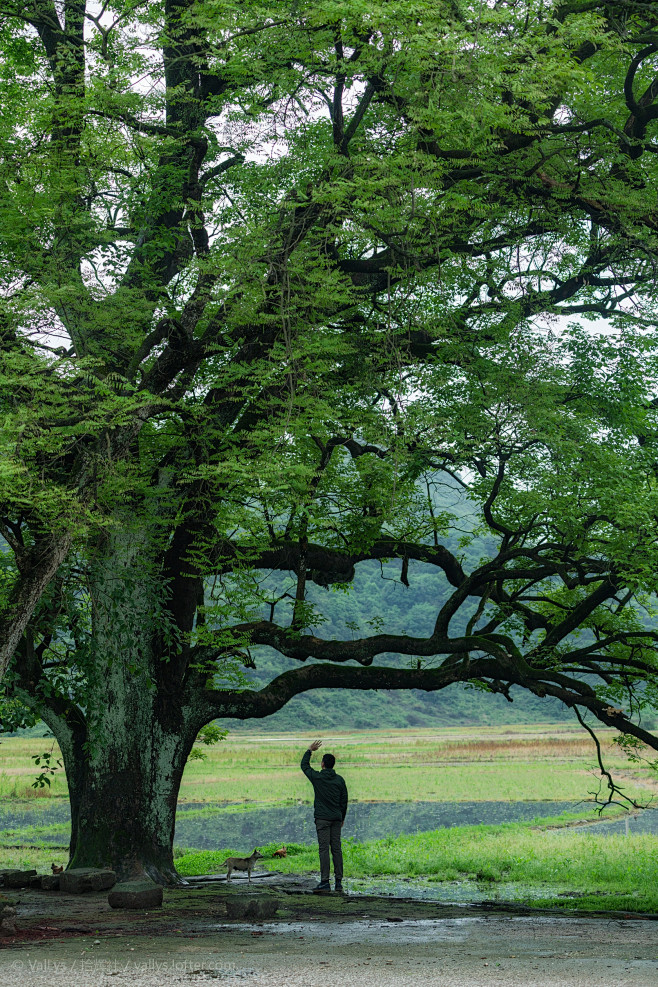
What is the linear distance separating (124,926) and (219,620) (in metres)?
4.56

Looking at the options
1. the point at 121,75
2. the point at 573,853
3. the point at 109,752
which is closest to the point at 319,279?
the point at 121,75

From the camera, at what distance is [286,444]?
37.8 ft

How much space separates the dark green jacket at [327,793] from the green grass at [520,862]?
3.20 meters

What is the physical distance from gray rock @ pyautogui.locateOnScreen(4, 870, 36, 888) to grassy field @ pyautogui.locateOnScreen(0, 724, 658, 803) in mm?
13594

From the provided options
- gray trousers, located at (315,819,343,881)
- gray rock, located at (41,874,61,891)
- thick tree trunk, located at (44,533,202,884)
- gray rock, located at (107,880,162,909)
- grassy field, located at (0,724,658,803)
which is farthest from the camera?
grassy field, located at (0,724,658,803)

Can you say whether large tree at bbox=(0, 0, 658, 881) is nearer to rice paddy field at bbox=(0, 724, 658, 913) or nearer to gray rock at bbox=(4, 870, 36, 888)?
gray rock at bbox=(4, 870, 36, 888)

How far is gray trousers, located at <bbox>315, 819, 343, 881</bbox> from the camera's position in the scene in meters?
12.4

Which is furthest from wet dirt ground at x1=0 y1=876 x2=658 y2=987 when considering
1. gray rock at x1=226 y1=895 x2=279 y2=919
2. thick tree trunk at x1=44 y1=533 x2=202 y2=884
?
thick tree trunk at x1=44 y1=533 x2=202 y2=884

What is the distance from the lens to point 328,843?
12.7m

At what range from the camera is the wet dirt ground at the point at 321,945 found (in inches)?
247

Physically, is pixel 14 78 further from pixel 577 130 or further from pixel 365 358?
pixel 577 130

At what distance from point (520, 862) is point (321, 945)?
34.7 ft

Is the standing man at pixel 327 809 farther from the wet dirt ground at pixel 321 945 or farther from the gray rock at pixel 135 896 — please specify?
the gray rock at pixel 135 896

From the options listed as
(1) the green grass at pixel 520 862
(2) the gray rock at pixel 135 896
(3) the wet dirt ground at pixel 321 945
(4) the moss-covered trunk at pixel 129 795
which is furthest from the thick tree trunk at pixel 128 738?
(1) the green grass at pixel 520 862
